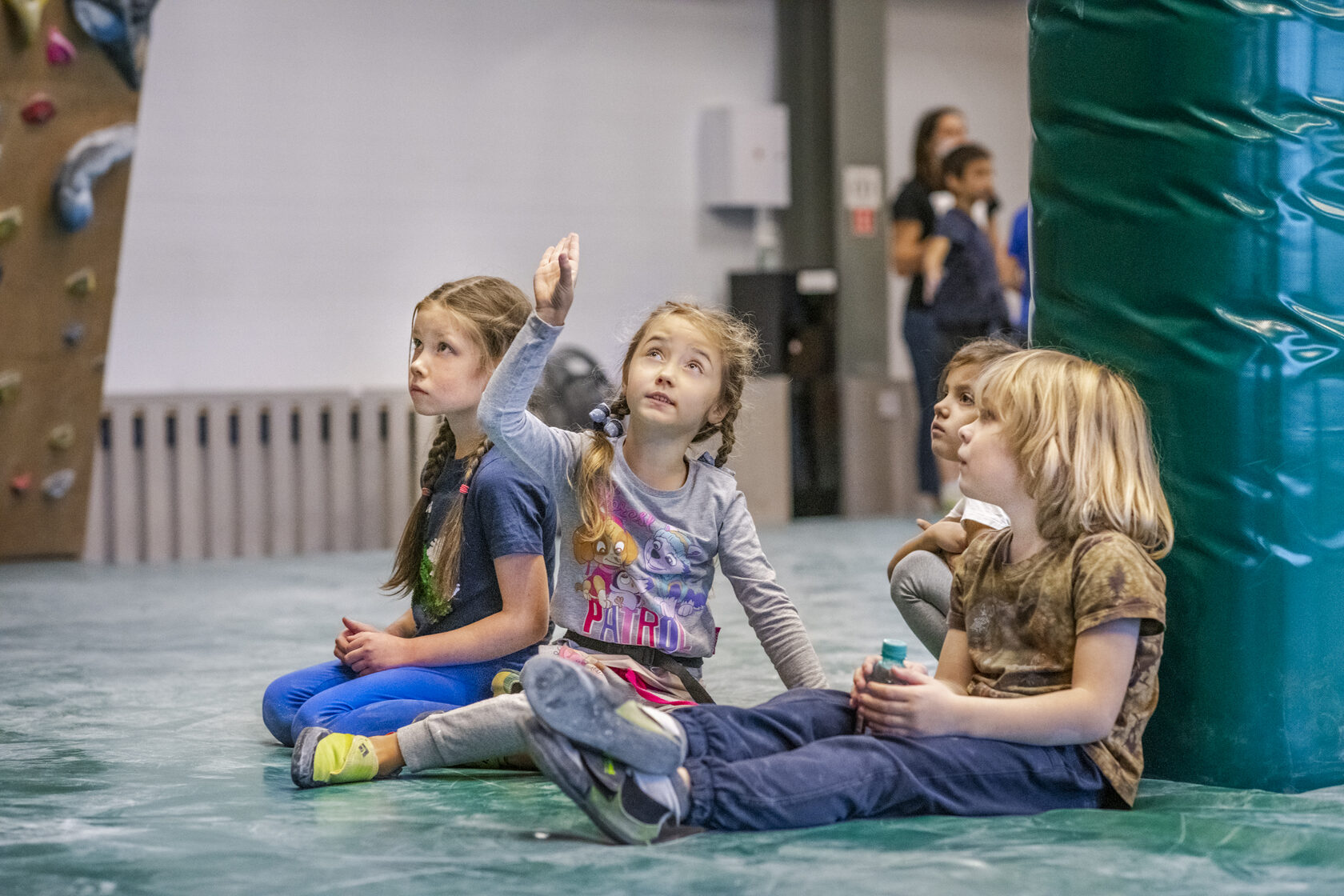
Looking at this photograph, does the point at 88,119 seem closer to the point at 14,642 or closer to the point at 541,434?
the point at 14,642

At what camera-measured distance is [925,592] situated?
2.71m

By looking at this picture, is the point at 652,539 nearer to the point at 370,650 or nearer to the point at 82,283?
the point at 370,650

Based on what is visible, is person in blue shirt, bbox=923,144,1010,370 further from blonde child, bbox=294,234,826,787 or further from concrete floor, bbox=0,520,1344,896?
blonde child, bbox=294,234,826,787

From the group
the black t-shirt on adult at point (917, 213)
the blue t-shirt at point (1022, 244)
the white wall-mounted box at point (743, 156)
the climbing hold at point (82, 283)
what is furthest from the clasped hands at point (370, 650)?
the white wall-mounted box at point (743, 156)

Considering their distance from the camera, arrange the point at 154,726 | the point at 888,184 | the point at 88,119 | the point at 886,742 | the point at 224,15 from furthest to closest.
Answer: the point at 888,184, the point at 224,15, the point at 88,119, the point at 154,726, the point at 886,742

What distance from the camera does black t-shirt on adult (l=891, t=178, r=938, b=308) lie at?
7227 millimetres

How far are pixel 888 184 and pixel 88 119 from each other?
445cm

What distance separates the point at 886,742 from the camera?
2.12 metres

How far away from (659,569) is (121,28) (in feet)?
13.5

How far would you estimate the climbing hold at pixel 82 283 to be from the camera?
586 centimetres

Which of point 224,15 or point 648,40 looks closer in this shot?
point 224,15

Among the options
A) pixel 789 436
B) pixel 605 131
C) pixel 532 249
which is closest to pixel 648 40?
pixel 605 131

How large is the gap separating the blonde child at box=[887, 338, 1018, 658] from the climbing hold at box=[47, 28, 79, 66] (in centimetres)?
403

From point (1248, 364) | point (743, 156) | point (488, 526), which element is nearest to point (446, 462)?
point (488, 526)
